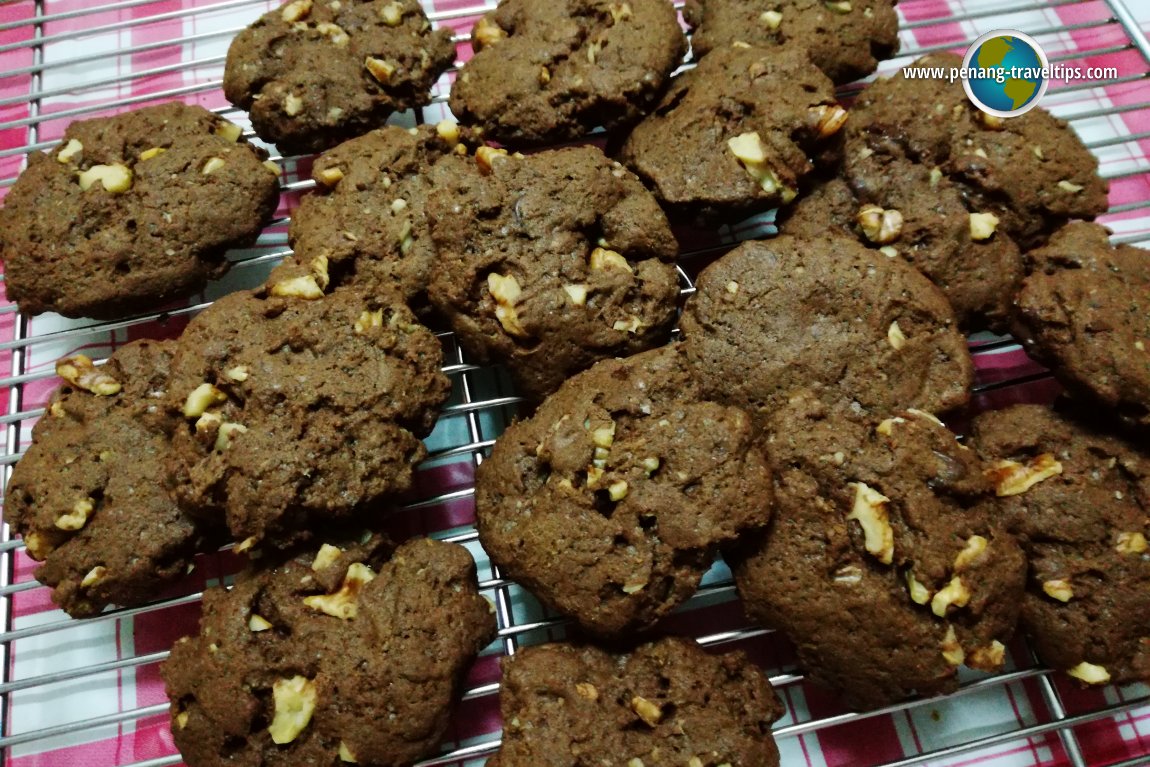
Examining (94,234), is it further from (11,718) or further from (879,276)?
(879,276)

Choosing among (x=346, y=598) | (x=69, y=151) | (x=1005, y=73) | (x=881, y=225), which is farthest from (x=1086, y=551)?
(x=69, y=151)

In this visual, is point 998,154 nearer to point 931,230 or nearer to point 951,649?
point 931,230

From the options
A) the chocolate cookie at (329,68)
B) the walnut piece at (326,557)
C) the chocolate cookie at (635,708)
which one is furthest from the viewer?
the chocolate cookie at (329,68)

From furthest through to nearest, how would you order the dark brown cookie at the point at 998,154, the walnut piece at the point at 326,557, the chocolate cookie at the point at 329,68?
the chocolate cookie at the point at 329,68 < the dark brown cookie at the point at 998,154 < the walnut piece at the point at 326,557

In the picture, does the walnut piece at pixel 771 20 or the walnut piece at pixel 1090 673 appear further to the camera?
the walnut piece at pixel 771 20

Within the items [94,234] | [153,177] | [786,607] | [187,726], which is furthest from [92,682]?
[786,607]

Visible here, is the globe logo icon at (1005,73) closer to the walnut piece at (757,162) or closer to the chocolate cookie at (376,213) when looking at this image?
the walnut piece at (757,162)

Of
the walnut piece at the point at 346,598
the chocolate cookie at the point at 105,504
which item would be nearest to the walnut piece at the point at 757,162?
the walnut piece at the point at 346,598
